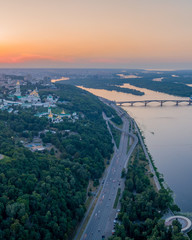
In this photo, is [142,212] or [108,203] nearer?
[142,212]

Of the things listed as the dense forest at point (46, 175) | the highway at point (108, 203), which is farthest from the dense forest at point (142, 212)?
the dense forest at point (46, 175)

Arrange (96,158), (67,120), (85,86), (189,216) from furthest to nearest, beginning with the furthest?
1. (85,86)
2. (67,120)
3. (96,158)
4. (189,216)

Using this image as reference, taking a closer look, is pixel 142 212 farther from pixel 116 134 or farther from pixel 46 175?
pixel 116 134

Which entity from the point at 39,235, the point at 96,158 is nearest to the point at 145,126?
the point at 96,158

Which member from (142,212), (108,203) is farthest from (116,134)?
(142,212)

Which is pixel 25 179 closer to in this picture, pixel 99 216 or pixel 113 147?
pixel 99 216

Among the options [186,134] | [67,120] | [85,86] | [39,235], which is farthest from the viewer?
[85,86]

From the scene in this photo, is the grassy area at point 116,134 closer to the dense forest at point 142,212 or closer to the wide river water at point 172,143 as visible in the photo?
the wide river water at point 172,143
